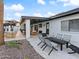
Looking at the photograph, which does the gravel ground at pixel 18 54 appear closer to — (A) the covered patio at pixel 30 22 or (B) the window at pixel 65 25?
(B) the window at pixel 65 25

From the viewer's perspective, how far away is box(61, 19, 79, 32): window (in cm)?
1297

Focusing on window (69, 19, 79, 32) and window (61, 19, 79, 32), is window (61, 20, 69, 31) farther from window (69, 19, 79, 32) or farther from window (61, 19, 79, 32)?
window (69, 19, 79, 32)

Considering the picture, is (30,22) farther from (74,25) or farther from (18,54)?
(18,54)

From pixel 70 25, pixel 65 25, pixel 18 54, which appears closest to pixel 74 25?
pixel 70 25

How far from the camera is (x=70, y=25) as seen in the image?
14.0 m

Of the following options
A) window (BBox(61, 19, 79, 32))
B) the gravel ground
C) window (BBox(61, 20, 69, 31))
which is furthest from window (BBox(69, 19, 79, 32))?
the gravel ground

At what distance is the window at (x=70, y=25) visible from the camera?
1297 cm

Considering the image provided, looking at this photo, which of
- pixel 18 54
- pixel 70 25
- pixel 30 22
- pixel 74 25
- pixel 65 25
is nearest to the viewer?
pixel 18 54

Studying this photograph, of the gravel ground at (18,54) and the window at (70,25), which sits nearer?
the gravel ground at (18,54)

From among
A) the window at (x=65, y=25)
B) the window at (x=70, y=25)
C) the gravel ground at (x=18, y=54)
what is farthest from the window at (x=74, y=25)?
the gravel ground at (x=18, y=54)

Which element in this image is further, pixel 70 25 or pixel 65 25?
pixel 65 25

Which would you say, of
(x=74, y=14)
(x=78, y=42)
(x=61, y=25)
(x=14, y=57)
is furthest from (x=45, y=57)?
(x=61, y=25)

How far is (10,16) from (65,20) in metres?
55.6

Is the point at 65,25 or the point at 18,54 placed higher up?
the point at 65,25
